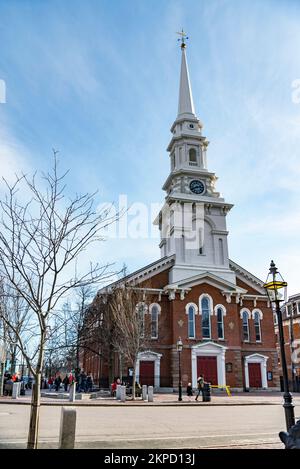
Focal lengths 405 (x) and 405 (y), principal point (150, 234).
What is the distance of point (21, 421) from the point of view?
13.7 m

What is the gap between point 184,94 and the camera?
52656mm

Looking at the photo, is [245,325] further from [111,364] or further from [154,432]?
[154,432]

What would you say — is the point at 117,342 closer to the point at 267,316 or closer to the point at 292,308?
the point at 267,316

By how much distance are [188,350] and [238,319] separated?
6.79 m

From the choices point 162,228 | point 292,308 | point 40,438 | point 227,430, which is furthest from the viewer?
point 292,308

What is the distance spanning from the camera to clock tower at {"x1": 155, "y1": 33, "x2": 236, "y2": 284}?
4197cm

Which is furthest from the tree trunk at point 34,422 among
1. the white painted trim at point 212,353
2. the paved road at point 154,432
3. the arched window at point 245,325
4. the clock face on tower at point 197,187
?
the clock face on tower at point 197,187

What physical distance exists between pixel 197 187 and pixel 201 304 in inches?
545

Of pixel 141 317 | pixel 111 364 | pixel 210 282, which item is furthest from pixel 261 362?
pixel 141 317

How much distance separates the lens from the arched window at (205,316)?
127ft

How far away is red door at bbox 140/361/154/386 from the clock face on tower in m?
19.6

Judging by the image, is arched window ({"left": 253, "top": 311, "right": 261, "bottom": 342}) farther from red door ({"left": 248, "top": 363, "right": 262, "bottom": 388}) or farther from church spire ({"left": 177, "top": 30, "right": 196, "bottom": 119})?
church spire ({"left": 177, "top": 30, "right": 196, "bottom": 119})

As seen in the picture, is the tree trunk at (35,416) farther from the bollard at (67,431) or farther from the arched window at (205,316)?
the arched window at (205,316)
